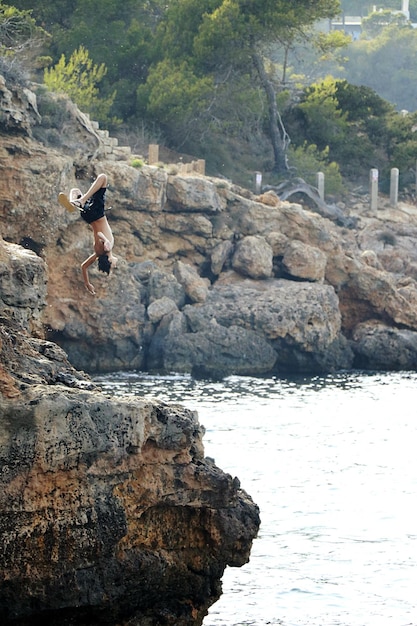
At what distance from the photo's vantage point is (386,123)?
6756 centimetres

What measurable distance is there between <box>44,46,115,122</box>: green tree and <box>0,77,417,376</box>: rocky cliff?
600 centimetres

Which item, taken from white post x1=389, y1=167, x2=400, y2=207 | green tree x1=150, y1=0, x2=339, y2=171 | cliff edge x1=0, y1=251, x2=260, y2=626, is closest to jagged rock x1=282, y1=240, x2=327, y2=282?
green tree x1=150, y1=0, x2=339, y2=171

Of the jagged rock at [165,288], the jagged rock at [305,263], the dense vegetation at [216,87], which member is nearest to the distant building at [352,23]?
the dense vegetation at [216,87]

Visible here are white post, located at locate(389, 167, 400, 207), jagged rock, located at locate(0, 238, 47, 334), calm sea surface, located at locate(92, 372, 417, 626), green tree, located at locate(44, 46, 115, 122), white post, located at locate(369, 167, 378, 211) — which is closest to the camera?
calm sea surface, located at locate(92, 372, 417, 626)

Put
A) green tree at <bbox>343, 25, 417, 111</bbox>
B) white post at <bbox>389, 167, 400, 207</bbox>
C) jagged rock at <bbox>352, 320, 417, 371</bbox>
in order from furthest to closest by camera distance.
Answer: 1. green tree at <bbox>343, 25, 417, 111</bbox>
2. white post at <bbox>389, 167, 400, 207</bbox>
3. jagged rock at <bbox>352, 320, 417, 371</bbox>

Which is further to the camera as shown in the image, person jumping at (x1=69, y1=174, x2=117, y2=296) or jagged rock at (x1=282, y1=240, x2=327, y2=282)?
jagged rock at (x1=282, y1=240, x2=327, y2=282)

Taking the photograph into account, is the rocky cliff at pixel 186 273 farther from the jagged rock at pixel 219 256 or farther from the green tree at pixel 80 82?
the green tree at pixel 80 82

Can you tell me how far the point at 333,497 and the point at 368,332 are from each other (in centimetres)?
1992

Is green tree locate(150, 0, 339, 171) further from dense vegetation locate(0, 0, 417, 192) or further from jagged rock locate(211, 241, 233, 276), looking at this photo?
jagged rock locate(211, 241, 233, 276)

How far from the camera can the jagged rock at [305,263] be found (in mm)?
48656

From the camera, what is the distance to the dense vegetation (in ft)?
197

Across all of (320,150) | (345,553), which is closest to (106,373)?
(345,553)

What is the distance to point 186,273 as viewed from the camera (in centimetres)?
4725

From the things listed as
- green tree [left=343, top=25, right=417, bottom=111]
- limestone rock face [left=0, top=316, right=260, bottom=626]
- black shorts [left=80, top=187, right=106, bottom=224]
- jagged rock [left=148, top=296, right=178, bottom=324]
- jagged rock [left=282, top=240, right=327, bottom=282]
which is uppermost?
green tree [left=343, top=25, right=417, bottom=111]
